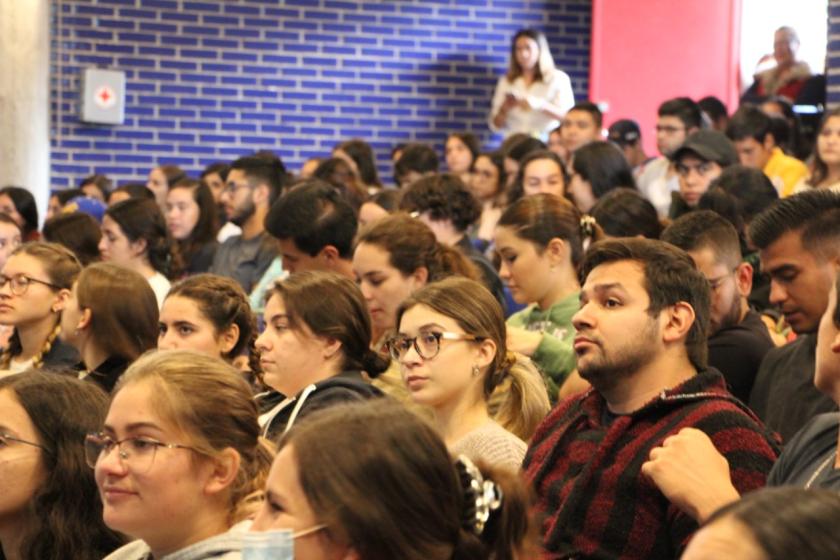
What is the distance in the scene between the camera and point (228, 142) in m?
10.8

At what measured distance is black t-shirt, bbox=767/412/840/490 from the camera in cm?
285

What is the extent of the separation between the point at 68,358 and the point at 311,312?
154cm

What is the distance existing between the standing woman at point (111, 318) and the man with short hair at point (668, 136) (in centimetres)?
418

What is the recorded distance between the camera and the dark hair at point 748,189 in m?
5.70

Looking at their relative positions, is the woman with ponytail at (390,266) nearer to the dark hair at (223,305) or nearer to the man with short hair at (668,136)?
the dark hair at (223,305)

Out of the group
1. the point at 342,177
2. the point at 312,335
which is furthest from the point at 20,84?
the point at 312,335

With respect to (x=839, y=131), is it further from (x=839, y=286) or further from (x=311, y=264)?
(x=839, y=286)

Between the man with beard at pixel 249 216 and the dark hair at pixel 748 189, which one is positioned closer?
the dark hair at pixel 748 189

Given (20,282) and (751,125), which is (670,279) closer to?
(20,282)

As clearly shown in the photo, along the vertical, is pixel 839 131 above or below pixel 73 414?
above

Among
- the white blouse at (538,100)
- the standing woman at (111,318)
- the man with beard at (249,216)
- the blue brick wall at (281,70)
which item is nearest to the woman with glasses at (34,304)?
the standing woman at (111,318)

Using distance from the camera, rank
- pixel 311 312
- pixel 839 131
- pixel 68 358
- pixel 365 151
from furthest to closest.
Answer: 1. pixel 365 151
2. pixel 839 131
3. pixel 68 358
4. pixel 311 312

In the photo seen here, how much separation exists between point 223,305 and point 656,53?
23.4 ft

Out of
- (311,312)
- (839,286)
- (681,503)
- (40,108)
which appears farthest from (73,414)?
(40,108)
